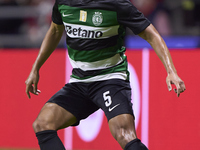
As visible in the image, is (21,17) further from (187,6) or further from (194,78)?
(194,78)

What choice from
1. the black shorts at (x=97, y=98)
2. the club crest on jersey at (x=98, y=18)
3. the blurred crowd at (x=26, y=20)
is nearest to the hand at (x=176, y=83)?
the black shorts at (x=97, y=98)

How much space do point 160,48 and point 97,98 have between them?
702 millimetres

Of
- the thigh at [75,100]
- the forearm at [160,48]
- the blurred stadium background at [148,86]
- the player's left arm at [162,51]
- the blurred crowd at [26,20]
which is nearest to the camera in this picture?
the player's left arm at [162,51]

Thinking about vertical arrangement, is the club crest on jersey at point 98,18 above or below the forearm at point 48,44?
above

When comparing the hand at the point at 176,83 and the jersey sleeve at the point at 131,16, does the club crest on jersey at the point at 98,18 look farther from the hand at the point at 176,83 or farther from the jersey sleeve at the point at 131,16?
the hand at the point at 176,83

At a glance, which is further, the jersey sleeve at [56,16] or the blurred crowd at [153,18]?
the blurred crowd at [153,18]

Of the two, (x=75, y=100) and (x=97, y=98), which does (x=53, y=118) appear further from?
(x=97, y=98)

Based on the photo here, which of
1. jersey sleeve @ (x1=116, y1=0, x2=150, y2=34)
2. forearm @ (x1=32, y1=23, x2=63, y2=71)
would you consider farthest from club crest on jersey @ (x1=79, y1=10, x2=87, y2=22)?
forearm @ (x1=32, y1=23, x2=63, y2=71)

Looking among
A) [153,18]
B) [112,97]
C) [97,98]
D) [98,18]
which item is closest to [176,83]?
[112,97]

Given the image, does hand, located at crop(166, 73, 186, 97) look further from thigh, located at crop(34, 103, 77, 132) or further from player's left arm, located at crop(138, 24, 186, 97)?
thigh, located at crop(34, 103, 77, 132)

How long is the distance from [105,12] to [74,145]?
2829 millimetres

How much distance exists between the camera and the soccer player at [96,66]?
3.94 m

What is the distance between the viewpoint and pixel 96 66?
13.7 ft

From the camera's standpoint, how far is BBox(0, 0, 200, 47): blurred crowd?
816cm
